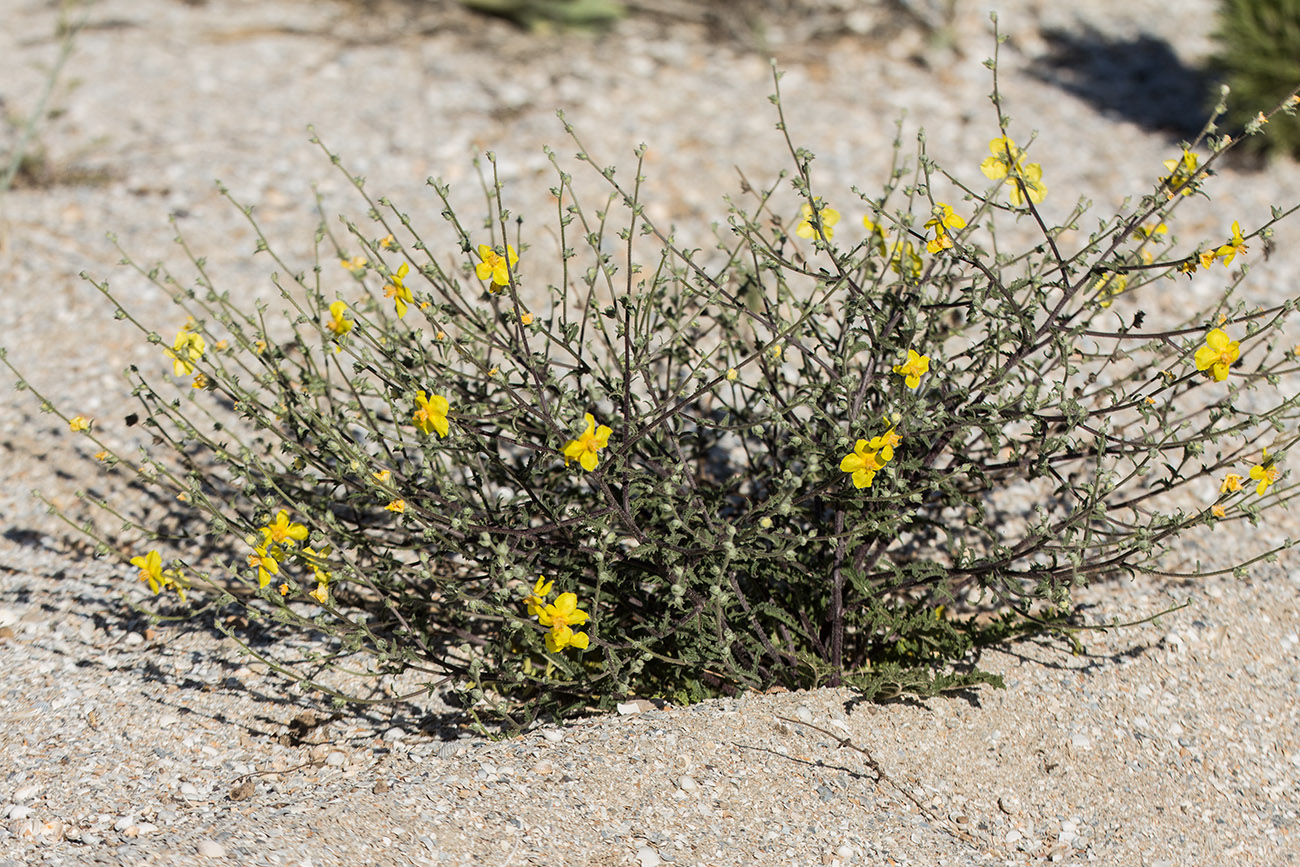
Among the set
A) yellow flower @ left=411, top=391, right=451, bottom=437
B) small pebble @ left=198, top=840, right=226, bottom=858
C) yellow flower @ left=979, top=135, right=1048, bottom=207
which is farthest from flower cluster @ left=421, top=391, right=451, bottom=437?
yellow flower @ left=979, top=135, right=1048, bottom=207

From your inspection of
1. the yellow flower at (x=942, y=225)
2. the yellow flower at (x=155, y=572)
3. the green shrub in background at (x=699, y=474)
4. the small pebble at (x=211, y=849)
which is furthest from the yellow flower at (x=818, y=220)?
the small pebble at (x=211, y=849)

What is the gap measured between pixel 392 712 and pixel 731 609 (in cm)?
86

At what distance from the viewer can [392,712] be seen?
270 centimetres

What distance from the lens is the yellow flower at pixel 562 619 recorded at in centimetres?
211

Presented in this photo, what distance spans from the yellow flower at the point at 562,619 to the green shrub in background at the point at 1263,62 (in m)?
4.31

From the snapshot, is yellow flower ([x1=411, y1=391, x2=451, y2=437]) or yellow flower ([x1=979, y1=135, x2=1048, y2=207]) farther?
yellow flower ([x1=979, y1=135, x2=1048, y2=207])

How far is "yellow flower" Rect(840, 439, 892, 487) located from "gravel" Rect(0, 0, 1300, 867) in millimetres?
675

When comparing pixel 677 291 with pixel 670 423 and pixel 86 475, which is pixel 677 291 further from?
pixel 86 475

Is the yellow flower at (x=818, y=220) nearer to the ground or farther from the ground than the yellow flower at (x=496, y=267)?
farther from the ground

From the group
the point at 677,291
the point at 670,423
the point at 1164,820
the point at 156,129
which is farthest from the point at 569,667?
the point at 156,129

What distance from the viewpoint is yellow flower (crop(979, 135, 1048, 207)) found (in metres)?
2.28

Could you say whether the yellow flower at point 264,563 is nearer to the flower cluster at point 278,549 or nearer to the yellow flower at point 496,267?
the flower cluster at point 278,549

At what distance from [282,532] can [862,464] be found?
46.2 inches

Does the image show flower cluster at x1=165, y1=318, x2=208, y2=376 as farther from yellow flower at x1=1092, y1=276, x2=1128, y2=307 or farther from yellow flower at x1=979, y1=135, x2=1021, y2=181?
yellow flower at x1=1092, y1=276, x2=1128, y2=307
